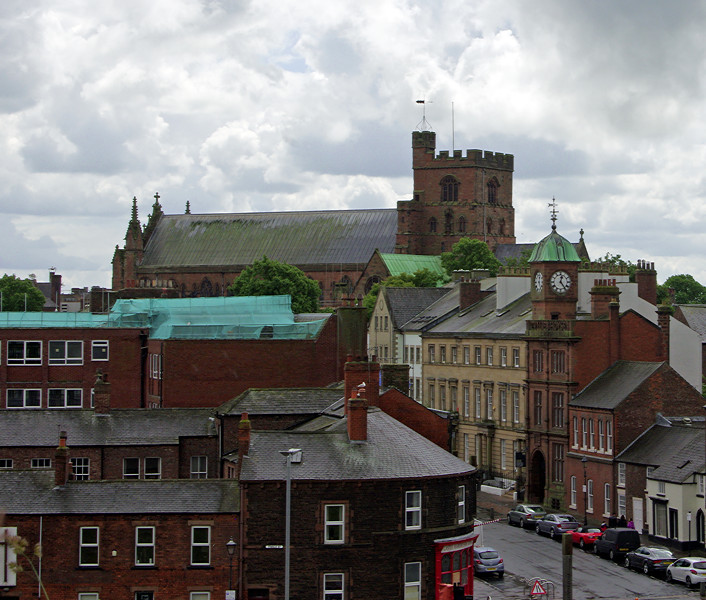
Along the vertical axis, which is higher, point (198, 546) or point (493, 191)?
point (493, 191)

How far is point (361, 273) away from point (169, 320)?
103 metres

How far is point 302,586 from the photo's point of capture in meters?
49.4

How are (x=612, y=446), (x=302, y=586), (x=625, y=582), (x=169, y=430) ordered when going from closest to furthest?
(x=302, y=586)
(x=625, y=582)
(x=169, y=430)
(x=612, y=446)

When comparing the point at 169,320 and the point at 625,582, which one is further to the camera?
the point at 169,320

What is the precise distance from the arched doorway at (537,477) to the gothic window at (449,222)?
348 ft

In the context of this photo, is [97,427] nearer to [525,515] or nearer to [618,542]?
[525,515]

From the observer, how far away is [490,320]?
96.5m

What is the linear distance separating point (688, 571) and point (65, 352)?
39.3 meters

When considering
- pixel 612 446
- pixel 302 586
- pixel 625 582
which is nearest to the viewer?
pixel 302 586

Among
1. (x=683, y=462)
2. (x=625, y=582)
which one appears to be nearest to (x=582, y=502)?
(x=683, y=462)

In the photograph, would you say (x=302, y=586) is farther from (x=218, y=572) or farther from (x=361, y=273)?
(x=361, y=273)

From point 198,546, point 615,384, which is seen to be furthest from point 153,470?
point 615,384

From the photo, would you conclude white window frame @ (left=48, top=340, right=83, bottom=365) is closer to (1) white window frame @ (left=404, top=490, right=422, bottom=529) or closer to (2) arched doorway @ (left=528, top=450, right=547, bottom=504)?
(2) arched doorway @ (left=528, top=450, right=547, bottom=504)

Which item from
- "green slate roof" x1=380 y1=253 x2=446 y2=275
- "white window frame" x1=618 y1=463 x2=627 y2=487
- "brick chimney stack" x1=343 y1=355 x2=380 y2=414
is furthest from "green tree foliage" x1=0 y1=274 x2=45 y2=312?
"brick chimney stack" x1=343 y1=355 x2=380 y2=414
